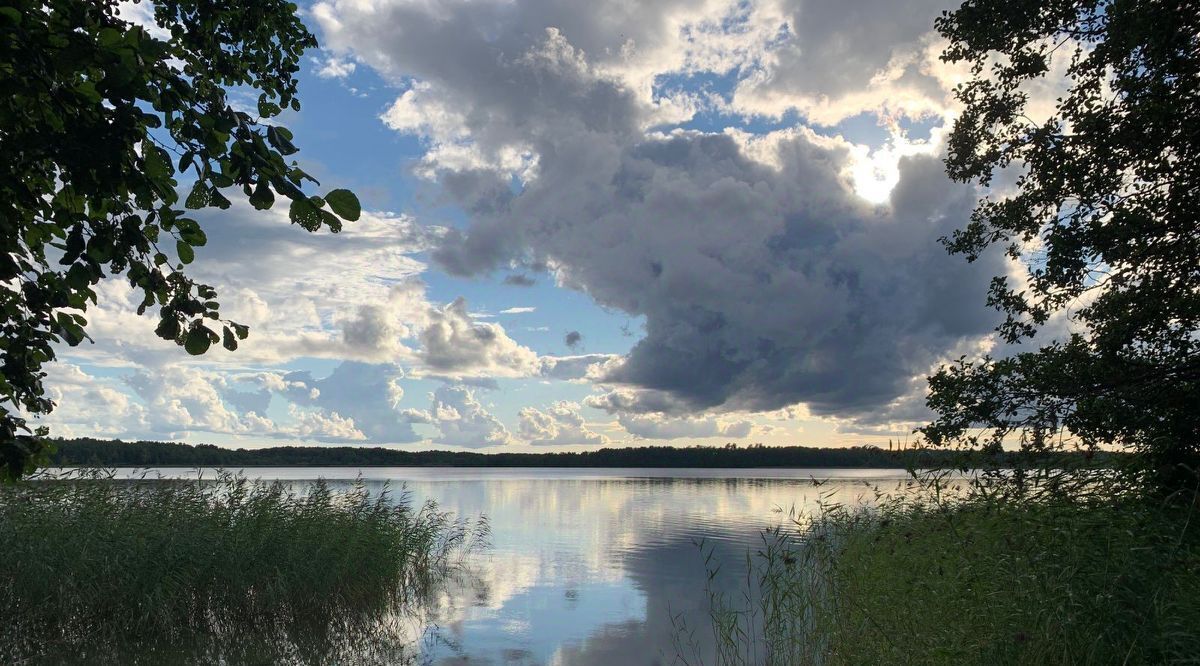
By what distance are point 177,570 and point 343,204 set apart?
13824 mm

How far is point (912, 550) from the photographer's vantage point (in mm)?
13070

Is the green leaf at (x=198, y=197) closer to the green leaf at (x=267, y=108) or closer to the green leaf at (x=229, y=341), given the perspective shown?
the green leaf at (x=229, y=341)

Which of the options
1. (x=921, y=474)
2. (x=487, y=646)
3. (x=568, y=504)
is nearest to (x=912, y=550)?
(x=921, y=474)

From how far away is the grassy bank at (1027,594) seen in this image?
800cm

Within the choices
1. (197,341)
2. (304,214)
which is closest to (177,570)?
(197,341)

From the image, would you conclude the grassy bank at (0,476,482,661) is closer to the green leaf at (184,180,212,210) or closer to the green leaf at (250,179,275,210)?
the green leaf at (184,180,212,210)

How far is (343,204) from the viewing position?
3.47m

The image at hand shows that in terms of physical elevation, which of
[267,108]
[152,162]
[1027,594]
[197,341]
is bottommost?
[1027,594]

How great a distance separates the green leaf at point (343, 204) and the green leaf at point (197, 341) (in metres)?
1.63

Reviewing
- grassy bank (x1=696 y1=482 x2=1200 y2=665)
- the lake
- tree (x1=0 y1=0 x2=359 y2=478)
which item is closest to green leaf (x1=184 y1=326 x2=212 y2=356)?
tree (x1=0 y1=0 x2=359 y2=478)

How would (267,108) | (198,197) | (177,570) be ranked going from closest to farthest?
(198,197), (267,108), (177,570)

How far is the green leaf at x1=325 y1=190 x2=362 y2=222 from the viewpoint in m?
3.46

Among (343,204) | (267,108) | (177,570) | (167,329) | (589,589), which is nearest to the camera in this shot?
(343,204)

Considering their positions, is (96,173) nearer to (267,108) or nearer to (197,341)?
(197,341)
